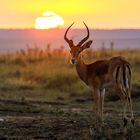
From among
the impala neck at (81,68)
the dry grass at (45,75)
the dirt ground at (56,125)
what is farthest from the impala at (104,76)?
the dry grass at (45,75)

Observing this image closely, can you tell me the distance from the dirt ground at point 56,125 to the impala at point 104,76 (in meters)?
0.45

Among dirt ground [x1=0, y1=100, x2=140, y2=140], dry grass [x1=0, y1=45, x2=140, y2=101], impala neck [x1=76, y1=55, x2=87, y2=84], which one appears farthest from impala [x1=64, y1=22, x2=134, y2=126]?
dry grass [x1=0, y1=45, x2=140, y2=101]

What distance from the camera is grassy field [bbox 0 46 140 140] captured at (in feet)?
45.6

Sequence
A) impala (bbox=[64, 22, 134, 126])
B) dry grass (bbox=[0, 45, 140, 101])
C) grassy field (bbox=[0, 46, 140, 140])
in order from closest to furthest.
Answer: grassy field (bbox=[0, 46, 140, 140])
impala (bbox=[64, 22, 134, 126])
dry grass (bbox=[0, 45, 140, 101])

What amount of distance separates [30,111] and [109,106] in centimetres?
345

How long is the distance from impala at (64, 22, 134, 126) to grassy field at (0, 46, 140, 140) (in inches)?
19.9

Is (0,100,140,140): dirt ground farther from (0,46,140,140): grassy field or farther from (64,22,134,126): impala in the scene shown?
(64,22,134,126): impala

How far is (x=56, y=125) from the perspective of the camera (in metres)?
15.0

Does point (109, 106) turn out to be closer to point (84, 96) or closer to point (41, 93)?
point (84, 96)

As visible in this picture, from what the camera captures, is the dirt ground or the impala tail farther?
the impala tail

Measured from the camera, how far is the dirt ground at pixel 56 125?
13.3 metres

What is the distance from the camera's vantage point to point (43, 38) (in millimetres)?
155875

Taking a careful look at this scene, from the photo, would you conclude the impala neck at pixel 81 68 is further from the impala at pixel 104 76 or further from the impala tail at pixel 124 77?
the impala tail at pixel 124 77

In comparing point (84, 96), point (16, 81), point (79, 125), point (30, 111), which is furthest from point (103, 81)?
point (16, 81)
